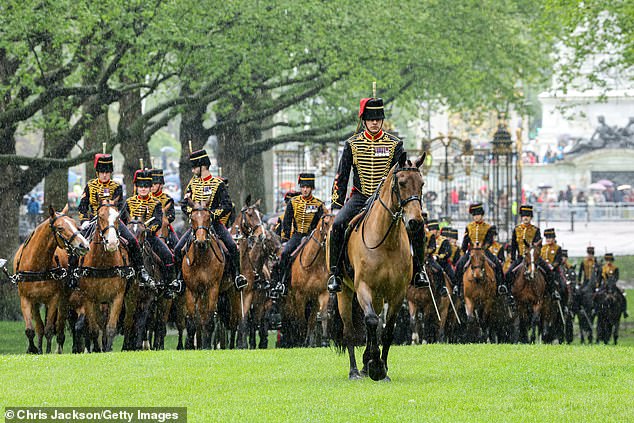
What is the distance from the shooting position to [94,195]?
62.3 ft

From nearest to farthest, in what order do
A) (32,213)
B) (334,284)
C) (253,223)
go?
(334,284)
(253,223)
(32,213)

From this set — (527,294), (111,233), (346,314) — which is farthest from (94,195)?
(527,294)

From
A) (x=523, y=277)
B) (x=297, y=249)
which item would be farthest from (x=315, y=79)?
(x=297, y=249)

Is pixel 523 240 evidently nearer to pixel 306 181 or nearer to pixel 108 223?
pixel 306 181

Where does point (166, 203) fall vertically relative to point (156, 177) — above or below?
below

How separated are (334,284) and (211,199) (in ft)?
18.0

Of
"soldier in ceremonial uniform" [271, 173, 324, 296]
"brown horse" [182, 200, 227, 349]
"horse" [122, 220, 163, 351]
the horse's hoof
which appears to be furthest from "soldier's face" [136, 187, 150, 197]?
the horse's hoof

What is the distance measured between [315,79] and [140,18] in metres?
11.0

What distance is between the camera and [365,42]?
35875mm

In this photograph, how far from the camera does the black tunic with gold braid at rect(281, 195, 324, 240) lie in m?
21.2

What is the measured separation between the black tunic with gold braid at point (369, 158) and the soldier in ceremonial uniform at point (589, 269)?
1656 cm

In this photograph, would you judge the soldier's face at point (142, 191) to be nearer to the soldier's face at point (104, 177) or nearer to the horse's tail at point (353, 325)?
the soldier's face at point (104, 177)
